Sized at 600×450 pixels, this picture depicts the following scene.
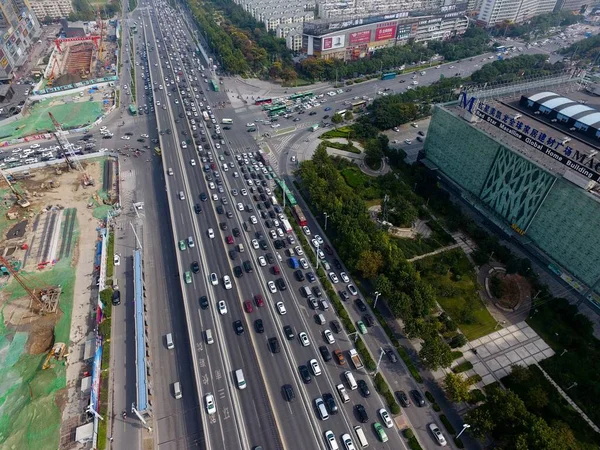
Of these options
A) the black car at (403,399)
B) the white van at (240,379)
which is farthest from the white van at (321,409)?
the black car at (403,399)

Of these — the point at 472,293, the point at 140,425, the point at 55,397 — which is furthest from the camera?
the point at 472,293

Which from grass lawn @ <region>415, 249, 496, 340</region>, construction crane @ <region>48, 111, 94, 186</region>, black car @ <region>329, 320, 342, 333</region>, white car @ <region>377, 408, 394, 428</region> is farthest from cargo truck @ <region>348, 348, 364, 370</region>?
construction crane @ <region>48, 111, 94, 186</region>

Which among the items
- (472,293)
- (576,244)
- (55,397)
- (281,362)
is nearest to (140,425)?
(55,397)

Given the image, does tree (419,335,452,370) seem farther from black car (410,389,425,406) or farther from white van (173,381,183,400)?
white van (173,381,183,400)

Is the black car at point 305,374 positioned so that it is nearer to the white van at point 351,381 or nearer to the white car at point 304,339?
the white car at point 304,339

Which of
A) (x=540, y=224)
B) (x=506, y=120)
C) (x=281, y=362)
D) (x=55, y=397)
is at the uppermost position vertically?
(x=506, y=120)

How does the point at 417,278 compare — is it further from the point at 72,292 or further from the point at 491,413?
the point at 72,292

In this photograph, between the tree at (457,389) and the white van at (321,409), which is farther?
the white van at (321,409)
